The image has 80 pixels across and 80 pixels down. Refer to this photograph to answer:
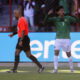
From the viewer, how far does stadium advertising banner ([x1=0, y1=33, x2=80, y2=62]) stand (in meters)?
15.9

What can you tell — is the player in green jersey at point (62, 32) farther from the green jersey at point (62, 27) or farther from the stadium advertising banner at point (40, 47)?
the stadium advertising banner at point (40, 47)

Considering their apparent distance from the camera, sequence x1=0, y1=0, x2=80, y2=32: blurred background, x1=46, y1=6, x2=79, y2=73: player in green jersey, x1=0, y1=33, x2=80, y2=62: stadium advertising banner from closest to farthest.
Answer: x1=46, y1=6, x2=79, y2=73: player in green jersey → x1=0, y1=33, x2=80, y2=62: stadium advertising banner → x1=0, y1=0, x2=80, y2=32: blurred background

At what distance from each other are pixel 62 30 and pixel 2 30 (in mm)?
5410

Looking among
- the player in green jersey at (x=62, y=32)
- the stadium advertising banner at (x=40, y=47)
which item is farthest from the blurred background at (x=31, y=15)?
the player in green jersey at (x=62, y=32)

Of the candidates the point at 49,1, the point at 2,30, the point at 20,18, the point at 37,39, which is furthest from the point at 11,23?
the point at 49,1

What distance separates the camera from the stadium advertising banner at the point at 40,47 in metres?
15.9

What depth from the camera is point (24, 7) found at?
1623 centimetres

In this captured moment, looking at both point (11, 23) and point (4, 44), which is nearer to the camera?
point (4, 44)

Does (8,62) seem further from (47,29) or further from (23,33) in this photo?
(23,33)

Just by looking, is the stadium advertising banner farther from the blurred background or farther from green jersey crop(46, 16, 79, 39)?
green jersey crop(46, 16, 79, 39)

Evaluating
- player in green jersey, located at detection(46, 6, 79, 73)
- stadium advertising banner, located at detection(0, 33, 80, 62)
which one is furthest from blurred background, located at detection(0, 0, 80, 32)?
player in green jersey, located at detection(46, 6, 79, 73)

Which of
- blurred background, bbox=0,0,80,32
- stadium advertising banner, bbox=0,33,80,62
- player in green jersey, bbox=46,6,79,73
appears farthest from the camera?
blurred background, bbox=0,0,80,32

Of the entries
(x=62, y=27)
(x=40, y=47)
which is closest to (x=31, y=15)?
(x=40, y=47)

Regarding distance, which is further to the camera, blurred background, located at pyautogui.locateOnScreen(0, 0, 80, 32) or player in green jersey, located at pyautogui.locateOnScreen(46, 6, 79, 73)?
blurred background, located at pyautogui.locateOnScreen(0, 0, 80, 32)
